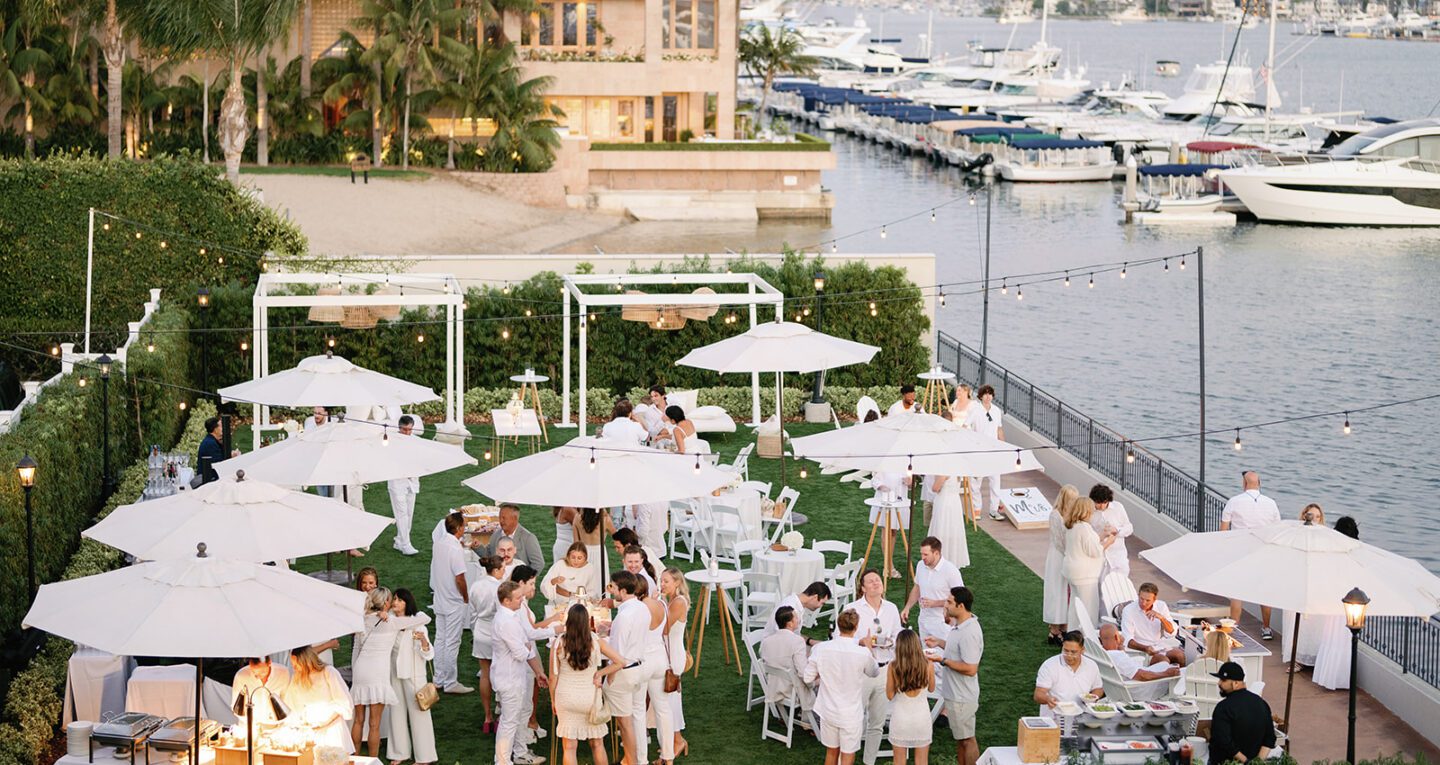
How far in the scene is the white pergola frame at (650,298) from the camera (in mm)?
25172

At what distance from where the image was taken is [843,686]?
13320mm

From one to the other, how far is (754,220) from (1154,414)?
28055 mm

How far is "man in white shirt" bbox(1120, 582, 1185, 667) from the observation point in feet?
48.7

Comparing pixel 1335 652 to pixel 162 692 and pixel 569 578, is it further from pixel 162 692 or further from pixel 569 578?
pixel 162 692

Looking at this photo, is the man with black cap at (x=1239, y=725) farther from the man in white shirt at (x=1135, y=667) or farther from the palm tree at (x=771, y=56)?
the palm tree at (x=771, y=56)

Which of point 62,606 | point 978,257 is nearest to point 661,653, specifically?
point 62,606

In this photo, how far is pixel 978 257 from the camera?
66.5 meters

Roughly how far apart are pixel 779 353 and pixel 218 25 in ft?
105

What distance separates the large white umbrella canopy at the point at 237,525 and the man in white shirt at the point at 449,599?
0.70 m

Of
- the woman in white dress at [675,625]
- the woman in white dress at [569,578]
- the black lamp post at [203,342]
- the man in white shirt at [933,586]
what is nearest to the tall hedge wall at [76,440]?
the black lamp post at [203,342]

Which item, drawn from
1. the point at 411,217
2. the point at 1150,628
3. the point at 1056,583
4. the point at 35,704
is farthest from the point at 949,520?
the point at 411,217

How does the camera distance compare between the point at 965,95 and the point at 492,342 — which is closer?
the point at 492,342

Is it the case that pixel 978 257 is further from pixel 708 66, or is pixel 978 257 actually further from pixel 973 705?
pixel 973 705

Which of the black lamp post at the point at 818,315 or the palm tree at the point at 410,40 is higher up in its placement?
the palm tree at the point at 410,40
